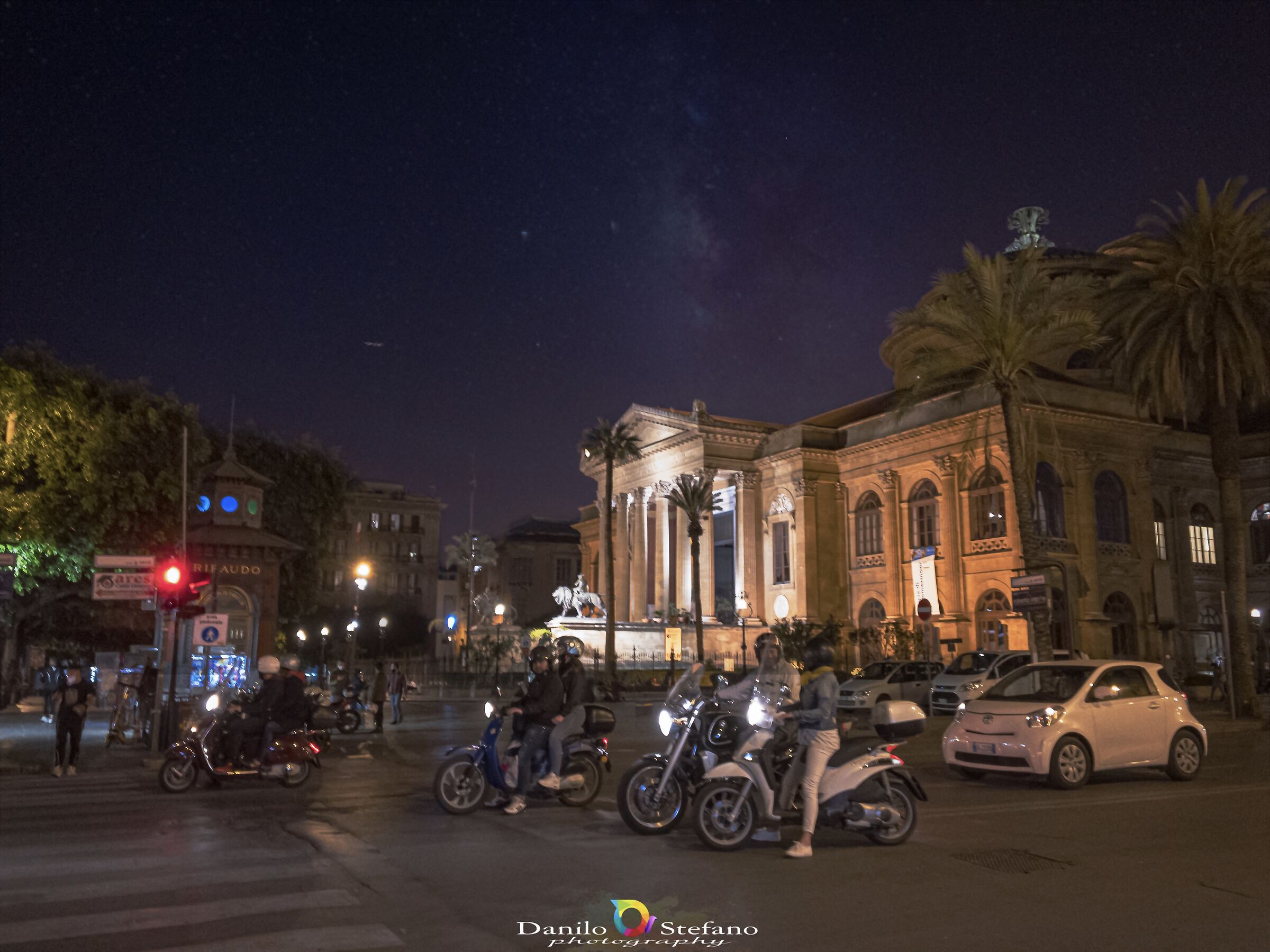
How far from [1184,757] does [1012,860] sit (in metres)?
6.78

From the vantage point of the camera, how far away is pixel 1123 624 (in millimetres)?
43094

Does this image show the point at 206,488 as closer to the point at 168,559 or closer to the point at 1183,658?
the point at 168,559

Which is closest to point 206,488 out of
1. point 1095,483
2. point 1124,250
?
point 1095,483

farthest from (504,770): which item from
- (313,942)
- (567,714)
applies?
(313,942)

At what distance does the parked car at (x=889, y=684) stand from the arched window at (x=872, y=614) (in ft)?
62.0

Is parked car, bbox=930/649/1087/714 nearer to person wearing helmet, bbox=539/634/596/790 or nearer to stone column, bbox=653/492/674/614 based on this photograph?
person wearing helmet, bbox=539/634/596/790

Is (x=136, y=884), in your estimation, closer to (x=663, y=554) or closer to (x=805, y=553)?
(x=805, y=553)

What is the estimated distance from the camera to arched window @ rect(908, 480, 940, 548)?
4588 cm

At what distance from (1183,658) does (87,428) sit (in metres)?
43.5

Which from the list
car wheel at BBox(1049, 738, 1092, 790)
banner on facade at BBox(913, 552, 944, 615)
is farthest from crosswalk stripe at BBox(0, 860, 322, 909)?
banner on facade at BBox(913, 552, 944, 615)

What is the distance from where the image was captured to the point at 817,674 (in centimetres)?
819

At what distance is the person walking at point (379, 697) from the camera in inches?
902

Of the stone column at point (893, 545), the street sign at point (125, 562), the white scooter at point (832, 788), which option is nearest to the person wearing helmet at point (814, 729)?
the white scooter at point (832, 788)

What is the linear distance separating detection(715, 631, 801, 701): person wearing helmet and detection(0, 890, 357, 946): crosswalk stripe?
141 inches
